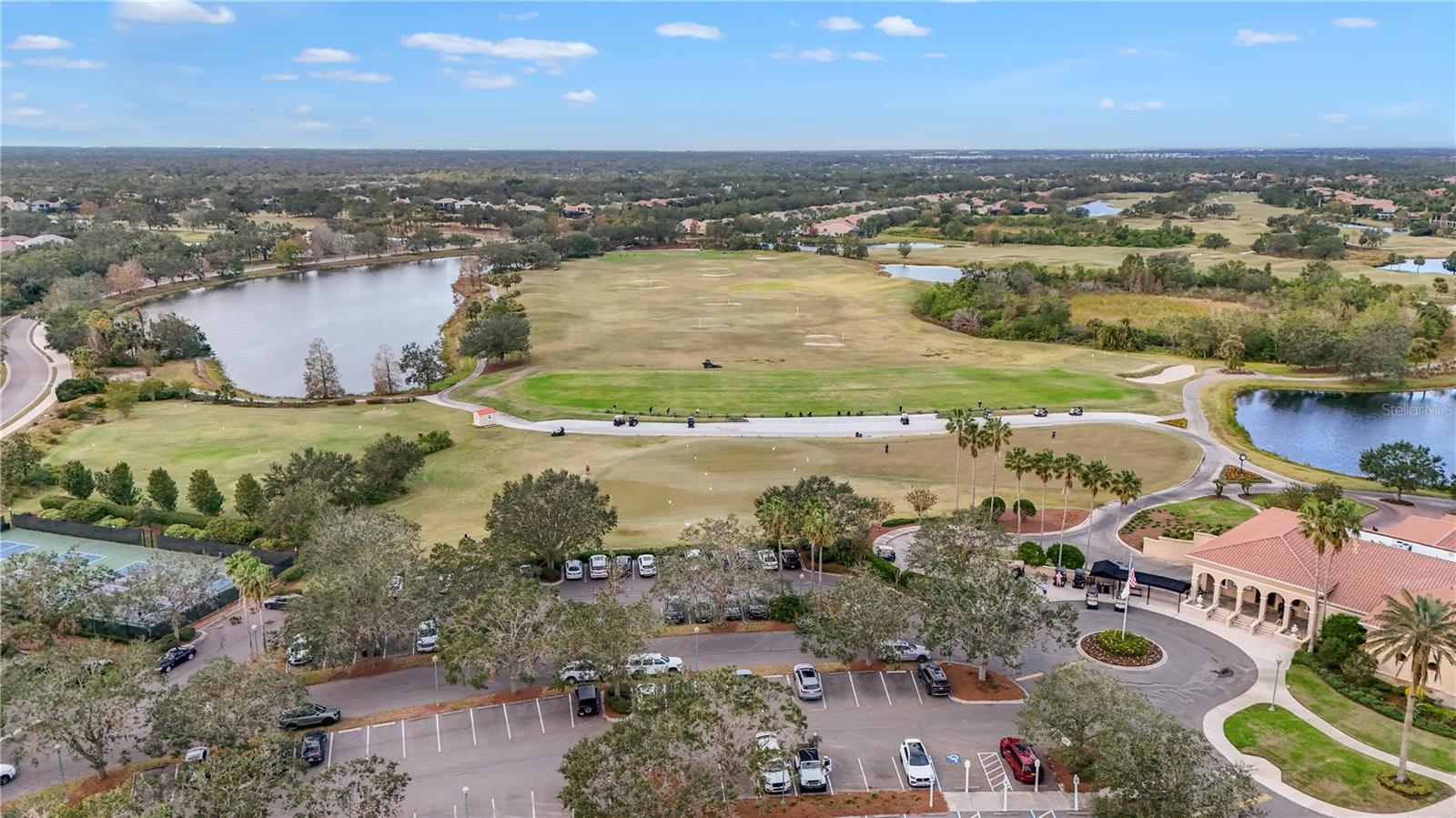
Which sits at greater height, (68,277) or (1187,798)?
(68,277)

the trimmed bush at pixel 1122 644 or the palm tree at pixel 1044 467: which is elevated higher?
the palm tree at pixel 1044 467

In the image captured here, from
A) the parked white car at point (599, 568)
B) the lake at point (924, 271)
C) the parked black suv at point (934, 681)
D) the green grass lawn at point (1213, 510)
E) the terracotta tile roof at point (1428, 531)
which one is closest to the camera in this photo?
the parked black suv at point (934, 681)

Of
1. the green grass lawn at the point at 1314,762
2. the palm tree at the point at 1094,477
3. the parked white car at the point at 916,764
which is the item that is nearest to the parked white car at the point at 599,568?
the parked white car at the point at 916,764

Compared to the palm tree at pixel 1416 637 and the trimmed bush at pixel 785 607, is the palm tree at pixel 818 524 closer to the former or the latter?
the trimmed bush at pixel 785 607

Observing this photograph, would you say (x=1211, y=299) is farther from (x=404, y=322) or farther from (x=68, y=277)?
A: (x=68, y=277)

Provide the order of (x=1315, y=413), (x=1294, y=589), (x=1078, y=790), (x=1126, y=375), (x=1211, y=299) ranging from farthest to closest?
1. (x=1211, y=299)
2. (x=1126, y=375)
3. (x=1315, y=413)
4. (x=1294, y=589)
5. (x=1078, y=790)

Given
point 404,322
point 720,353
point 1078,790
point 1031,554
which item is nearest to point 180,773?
point 1078,790

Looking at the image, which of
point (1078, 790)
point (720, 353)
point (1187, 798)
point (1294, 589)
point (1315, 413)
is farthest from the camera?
point (720, 353)

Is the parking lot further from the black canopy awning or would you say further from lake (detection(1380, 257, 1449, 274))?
lake (detection(1380, 257, 1449, 274))
